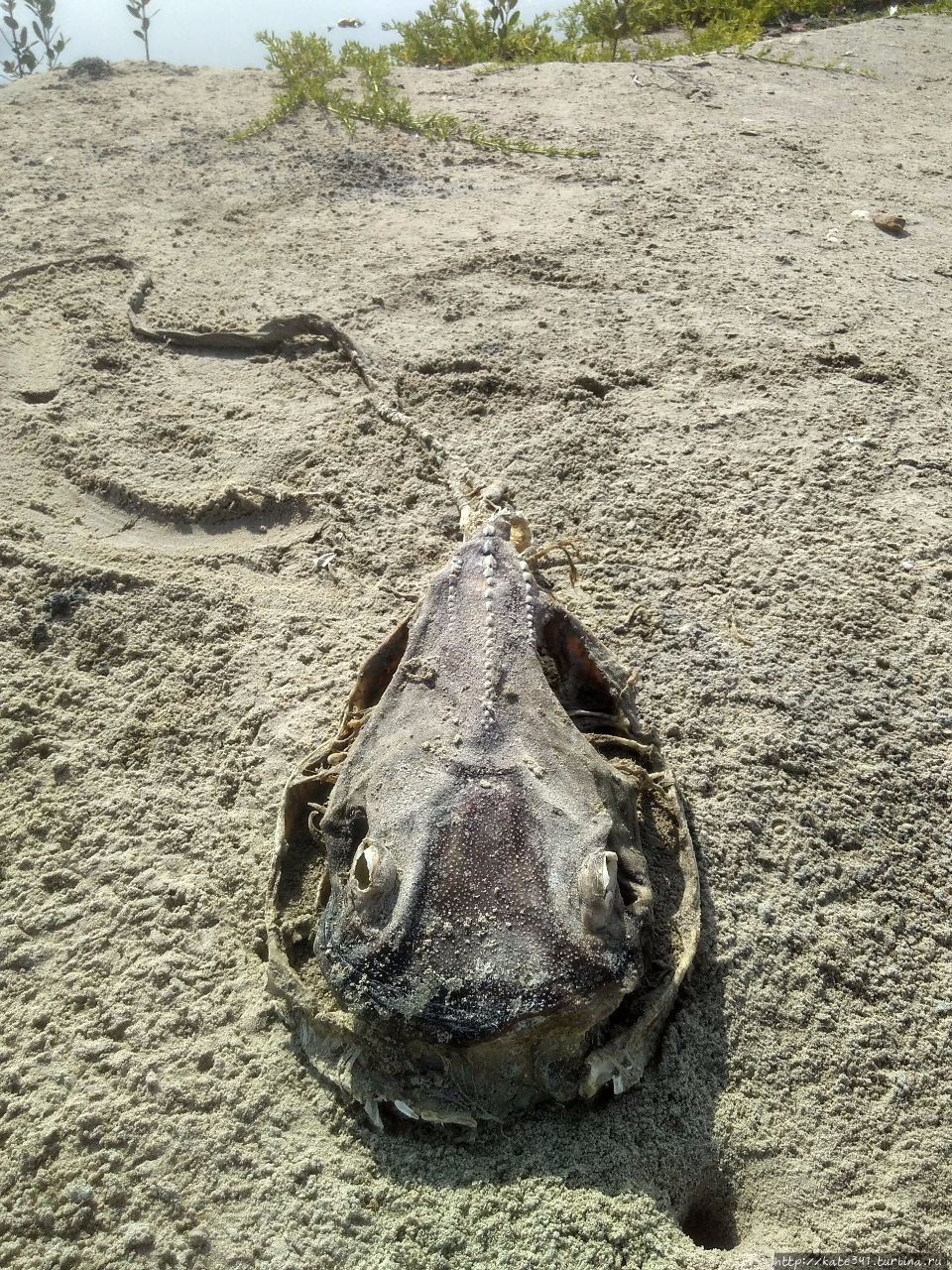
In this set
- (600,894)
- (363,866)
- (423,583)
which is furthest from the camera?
(423,583)

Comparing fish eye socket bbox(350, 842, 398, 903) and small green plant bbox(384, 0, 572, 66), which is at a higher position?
small green plant bbox(384, 0, 572, 66)

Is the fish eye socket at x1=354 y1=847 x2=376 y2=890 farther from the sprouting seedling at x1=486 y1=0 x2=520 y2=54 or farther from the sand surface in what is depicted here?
the sprouting seedling at x1=486 y1=0 x2=520 y2=54

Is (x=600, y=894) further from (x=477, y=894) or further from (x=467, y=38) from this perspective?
(x=467, y=38)

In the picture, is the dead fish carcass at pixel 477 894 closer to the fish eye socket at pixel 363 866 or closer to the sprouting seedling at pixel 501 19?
the fish eye socket at pixel 363 866

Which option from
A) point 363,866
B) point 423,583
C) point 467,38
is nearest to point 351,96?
point 467,38

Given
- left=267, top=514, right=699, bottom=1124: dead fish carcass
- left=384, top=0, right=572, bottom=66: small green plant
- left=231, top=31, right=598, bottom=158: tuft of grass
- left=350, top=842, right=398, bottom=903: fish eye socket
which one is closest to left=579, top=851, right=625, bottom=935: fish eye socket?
left=267, top=514, right=699, bottom=1124: dead fish carcass
